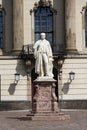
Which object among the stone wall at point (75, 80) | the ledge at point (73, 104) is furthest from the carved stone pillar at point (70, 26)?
the ledge at point (73, 104)

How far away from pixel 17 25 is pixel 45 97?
16856 mm

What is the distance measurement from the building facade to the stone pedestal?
48.3 feet

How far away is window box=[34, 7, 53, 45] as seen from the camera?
141 feet

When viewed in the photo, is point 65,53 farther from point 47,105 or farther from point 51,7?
point 47,105

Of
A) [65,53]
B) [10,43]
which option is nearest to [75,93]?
[65,53]

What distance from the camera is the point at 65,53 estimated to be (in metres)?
41.4

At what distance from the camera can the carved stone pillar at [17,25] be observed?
137ft

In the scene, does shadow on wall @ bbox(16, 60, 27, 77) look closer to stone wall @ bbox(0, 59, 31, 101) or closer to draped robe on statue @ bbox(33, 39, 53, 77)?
stone wall @ bbox(0, 59, 31, 101)

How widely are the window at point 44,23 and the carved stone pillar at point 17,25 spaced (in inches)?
61.9

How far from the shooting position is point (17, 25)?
1645 inches

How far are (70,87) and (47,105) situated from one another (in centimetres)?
1558

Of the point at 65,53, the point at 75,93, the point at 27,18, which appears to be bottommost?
the point at 75,93

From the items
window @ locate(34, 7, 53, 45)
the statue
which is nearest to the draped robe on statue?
the statue

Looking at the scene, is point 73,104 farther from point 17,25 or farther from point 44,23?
point 17,25
